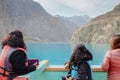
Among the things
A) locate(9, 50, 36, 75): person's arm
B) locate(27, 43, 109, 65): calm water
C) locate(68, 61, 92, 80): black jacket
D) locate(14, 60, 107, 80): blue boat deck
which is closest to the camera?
locate(9, 50, 36, 75): person's arm

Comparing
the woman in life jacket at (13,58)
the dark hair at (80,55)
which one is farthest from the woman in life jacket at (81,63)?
the woman in life jacket at (13,58)

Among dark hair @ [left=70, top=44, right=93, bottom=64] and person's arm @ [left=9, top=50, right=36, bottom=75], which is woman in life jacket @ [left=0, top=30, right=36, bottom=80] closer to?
person's arm @ [left=9, top=50, right=36, bottom=75]

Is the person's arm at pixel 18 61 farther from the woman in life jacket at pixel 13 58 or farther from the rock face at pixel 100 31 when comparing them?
the rock face at pixel 100 31

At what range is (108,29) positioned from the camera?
105938 mm

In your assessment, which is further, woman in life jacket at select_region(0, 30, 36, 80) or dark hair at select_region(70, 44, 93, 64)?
dark hair at select_region(70, 44, 93, 64)

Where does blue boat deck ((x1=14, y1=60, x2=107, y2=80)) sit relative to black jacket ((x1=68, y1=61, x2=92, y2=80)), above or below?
below

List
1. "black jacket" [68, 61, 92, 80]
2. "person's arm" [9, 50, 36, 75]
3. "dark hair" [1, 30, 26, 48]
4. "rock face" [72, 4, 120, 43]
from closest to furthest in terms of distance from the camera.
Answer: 1. "person's arm" [9, 50, 36, 75]
2. "dark hair" [1, 30, 26, 48]
3. "black jacket" [68, 61, 92, 80]
4. "rock face" [72, 4, 120, 43]

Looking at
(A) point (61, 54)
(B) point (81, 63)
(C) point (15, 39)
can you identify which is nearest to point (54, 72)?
(B) point (81, 63)

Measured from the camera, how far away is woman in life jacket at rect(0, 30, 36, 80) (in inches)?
140

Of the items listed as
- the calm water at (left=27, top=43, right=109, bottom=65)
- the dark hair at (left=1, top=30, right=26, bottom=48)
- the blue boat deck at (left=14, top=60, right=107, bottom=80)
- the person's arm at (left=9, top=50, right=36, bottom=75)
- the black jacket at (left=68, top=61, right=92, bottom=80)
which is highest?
the dark hair at (left=1, top=30, right=26, bottom=48)

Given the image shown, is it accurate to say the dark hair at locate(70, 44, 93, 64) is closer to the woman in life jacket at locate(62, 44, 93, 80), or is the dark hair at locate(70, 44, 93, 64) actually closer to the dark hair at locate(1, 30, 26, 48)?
the woman in life jacket at locate(62, 44, 93, 80)

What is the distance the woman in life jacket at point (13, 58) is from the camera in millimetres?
3562

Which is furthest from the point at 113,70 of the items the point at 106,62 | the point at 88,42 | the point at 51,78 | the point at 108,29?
the point at 88,42

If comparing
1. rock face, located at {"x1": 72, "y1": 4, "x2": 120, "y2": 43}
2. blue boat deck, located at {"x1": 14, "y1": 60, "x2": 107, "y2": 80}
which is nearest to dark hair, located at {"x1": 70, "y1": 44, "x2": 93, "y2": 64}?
blue boat deck, located at {"x1": 14, "y1": 60, "x2": 107, "y2": 80}
